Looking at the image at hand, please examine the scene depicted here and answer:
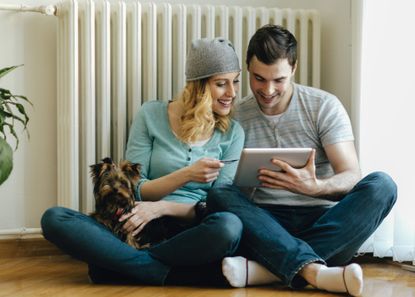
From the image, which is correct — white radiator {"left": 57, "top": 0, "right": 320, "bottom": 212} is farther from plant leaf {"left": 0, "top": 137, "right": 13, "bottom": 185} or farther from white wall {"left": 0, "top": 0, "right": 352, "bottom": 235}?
plant leaf {"left": 0, "top": 137, "right": 13, "bottom": 185}

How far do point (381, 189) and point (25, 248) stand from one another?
4.60ft

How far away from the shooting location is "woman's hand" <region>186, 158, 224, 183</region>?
2.39 meters

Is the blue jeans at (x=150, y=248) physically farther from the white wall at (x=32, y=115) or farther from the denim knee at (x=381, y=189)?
the white wall at (x=32, y=115)

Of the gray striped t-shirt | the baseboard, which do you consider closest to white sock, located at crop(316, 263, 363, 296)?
the gray striped t-shirt

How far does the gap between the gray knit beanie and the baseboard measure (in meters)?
0.91

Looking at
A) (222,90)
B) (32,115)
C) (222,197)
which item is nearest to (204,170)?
(222,197)

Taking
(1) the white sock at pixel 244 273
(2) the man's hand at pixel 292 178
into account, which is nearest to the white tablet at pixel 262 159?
(2) the man's hand at pixel 292 178

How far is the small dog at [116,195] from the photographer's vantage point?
2348 mm

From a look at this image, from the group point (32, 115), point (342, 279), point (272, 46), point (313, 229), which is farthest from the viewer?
point (32, 115)

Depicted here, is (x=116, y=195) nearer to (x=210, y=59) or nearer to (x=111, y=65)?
(x=210, y=59)

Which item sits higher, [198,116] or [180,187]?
[198,116]

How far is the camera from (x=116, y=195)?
93.5 inches

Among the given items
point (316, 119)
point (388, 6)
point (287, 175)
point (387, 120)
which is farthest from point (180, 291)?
point (388, 6)

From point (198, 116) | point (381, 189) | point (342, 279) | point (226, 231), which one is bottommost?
point (342, 279)
